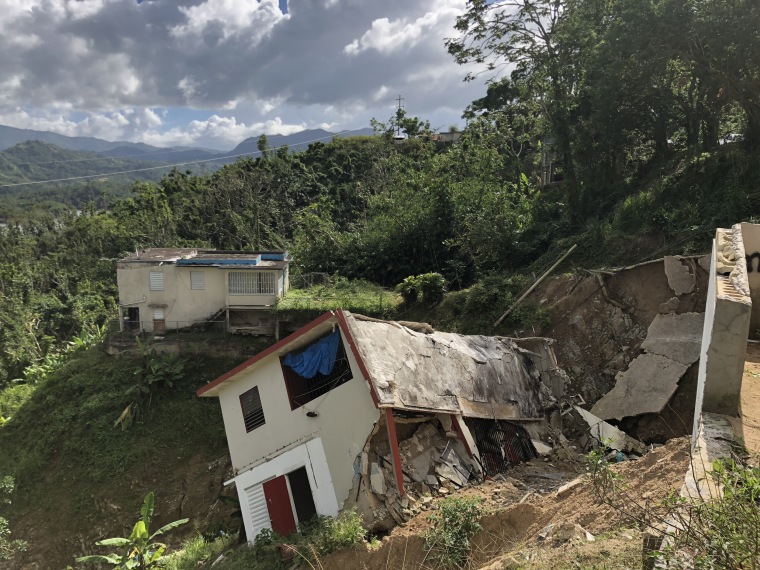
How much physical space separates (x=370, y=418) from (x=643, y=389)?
633 centimetres

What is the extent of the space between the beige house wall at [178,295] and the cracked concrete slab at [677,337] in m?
14.3

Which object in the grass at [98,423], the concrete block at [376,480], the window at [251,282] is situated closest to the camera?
the concrete block at [376,480]

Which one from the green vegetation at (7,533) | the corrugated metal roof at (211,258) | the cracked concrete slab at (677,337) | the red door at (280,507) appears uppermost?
the corrugated metal roof at (211,258)

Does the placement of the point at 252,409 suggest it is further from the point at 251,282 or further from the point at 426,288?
the point at 251,282

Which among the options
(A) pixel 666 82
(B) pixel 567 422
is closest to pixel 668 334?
(B) pixel 567 422

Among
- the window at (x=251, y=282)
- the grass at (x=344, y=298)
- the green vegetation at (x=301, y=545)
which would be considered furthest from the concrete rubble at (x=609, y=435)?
the window at (x=251, y=282)

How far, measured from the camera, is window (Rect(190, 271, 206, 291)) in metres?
20.6

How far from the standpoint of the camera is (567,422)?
10.4 m

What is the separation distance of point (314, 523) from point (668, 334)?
8.92 metres

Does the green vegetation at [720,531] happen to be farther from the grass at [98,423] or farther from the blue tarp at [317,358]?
the grass at [98,423]

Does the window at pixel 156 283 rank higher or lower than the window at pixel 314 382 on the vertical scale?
higher

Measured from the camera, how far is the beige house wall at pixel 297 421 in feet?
26.0

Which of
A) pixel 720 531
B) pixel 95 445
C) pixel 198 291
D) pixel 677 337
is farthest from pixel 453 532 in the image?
pixel 198 291

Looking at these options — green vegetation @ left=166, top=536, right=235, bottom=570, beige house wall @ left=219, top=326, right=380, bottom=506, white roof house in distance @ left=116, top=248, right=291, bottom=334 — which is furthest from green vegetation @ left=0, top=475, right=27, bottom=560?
beige house wall @ left=219, top=326, right=380, bottom=506
